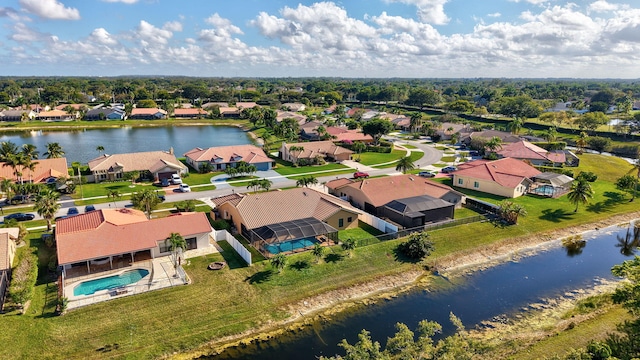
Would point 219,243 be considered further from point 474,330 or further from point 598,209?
point 598,209

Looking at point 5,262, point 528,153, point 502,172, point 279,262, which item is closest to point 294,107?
point 528,153

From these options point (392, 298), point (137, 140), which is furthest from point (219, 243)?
point (137, 140)

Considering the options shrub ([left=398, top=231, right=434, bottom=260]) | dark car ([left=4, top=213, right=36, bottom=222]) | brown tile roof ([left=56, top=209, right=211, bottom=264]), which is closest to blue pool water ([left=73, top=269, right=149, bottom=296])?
brown tile roof ([left=56, top=209, right=211, bottom=264])

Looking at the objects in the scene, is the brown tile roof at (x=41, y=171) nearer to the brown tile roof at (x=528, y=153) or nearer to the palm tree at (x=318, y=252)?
the palm tree at (x=318, y=252)

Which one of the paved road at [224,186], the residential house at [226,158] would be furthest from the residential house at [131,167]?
the paved road at [224,186]

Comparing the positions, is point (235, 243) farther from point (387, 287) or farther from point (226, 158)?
point (226, 158)

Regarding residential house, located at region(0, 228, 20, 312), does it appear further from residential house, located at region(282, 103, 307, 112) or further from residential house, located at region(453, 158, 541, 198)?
residential house, located at region(282, 103, 307, 112)
